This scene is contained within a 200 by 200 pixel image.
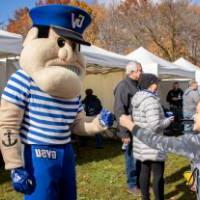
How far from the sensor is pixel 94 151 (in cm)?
924

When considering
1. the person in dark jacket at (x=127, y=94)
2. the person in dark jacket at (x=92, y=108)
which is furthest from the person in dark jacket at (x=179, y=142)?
the person in dark jacket at (x=92, y=108)

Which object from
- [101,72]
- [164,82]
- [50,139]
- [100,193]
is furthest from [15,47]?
[164,82]

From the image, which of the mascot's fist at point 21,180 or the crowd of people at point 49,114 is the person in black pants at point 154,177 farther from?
the mascot's fist at point 21,180

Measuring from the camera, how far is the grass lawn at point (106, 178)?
18.4 feet

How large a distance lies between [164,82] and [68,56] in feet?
45.3

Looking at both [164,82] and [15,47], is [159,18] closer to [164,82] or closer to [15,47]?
[164,82]

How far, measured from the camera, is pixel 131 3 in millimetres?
37625

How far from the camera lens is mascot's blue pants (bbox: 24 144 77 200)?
267 cm

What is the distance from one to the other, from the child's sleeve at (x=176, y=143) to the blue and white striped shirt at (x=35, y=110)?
548 millimetres

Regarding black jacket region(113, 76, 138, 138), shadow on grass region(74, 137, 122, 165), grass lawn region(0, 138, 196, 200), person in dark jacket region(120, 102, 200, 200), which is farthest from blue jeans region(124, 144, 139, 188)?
person in dark jacket region(120, 102, 200, 200)

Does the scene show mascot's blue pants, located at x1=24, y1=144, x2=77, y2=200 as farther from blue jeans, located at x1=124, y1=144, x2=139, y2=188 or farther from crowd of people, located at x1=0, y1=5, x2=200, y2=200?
blue jeans, located at x1=124, y1=144, x2=139, y2=188

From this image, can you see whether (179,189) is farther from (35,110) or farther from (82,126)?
(35,110)

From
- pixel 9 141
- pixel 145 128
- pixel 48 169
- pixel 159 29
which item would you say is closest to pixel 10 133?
pixel 9 141

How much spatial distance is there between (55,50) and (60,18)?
23 cm
